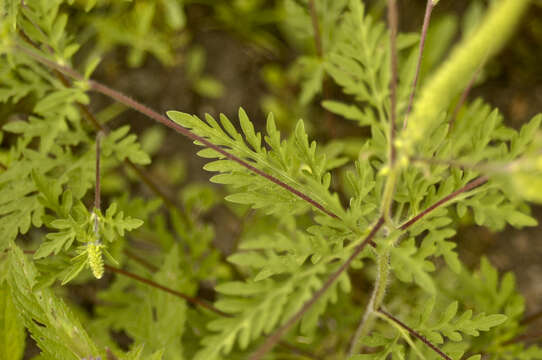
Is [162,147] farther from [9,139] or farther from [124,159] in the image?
[124,159]

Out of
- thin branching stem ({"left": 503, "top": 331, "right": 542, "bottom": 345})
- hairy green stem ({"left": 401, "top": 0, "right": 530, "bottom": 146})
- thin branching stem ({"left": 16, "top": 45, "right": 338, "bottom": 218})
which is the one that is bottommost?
thin branching stem ({"left": 503, "top": 331, "right": 542, "bottom": 345})

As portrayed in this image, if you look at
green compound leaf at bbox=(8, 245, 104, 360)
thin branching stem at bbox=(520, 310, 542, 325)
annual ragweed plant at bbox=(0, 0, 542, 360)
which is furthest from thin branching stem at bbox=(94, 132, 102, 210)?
thin branching stem at bbox=(520, 310, 542, 325)

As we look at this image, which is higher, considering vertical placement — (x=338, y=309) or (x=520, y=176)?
(x=520, y=176)

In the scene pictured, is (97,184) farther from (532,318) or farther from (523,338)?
(532,318)

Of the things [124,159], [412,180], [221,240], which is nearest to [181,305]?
[124,159]

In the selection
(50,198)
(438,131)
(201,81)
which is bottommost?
(50,198)

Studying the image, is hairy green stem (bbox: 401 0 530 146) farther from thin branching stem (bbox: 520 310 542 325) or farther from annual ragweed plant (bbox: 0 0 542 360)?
thin branching stem (bbox: 520 310 542 325)

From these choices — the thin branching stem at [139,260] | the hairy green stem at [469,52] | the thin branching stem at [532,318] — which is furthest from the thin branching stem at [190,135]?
the thin branching stem at [532,318]

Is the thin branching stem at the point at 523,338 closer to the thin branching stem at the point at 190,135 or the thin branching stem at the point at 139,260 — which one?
the thin branching stem at the point at 190,135
